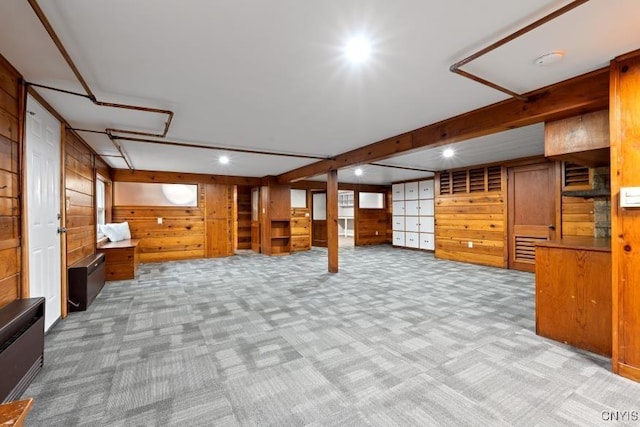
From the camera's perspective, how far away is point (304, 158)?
5250 millimetres

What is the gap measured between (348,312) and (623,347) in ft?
6.91

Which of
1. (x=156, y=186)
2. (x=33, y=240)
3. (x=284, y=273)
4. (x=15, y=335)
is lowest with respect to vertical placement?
(x=284, y=273)

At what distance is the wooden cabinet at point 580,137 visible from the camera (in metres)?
2.22

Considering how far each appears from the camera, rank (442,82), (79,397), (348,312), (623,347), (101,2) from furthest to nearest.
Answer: (348,312), (442,82), (623,347), (79,397), (101,2)

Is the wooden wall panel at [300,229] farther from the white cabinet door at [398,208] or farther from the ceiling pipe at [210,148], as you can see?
the ceiling pipe at [210,148]

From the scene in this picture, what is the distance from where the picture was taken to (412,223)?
330 inches

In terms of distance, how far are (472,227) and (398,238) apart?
2852mm

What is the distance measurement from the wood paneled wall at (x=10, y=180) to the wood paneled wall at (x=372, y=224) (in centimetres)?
800

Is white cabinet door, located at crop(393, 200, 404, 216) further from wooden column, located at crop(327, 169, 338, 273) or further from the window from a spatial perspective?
the window


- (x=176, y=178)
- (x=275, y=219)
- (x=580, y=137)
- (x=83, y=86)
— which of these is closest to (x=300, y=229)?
(x=275, y=219)

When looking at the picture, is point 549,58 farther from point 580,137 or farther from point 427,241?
point 427,241

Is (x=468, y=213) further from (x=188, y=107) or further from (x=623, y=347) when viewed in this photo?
(x=188, y=107)

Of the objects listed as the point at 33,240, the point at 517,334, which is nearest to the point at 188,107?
the point at 33,240

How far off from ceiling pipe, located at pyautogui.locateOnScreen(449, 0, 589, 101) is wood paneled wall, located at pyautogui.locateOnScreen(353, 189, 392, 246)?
7153 millimetres
